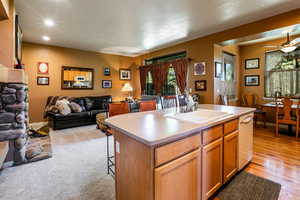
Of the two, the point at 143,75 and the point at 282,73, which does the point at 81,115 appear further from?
the point at 282,73

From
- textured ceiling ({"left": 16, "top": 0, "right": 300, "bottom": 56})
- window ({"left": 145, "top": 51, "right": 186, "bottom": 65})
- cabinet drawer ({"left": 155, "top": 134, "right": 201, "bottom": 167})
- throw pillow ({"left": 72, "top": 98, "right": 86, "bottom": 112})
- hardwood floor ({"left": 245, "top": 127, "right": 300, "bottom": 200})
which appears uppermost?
textured ceiling ({"left": 16, "top": 0, "right": 300, "bottom": 56})

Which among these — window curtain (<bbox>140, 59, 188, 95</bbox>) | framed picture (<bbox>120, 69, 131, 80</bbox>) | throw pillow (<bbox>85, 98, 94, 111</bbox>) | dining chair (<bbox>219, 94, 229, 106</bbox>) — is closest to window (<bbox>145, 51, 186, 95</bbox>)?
window curtain (<bbox>140, 59, 188, 95</bbox>)

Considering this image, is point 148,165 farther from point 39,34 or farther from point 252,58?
point 252,58

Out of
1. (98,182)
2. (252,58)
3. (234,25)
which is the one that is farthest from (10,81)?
(252,58)

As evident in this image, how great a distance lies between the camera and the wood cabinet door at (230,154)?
6.18 ft

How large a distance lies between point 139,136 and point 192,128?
499 mm

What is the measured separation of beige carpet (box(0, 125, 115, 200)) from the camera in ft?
6.09

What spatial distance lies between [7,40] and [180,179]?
138 inches

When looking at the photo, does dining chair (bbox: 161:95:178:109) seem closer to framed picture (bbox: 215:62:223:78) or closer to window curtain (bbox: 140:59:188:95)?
framed picture (bbox: 215:62:223:78)

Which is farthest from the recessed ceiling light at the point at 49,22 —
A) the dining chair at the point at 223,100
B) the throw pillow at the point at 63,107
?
the dining chair at the point at 223,100

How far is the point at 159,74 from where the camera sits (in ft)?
20.8

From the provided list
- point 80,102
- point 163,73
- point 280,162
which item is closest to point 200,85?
point 163,73

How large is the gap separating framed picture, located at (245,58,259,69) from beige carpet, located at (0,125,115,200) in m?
5.67

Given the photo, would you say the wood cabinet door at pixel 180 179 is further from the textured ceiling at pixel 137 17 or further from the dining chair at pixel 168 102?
the textured ceiling at pixel 137 17
